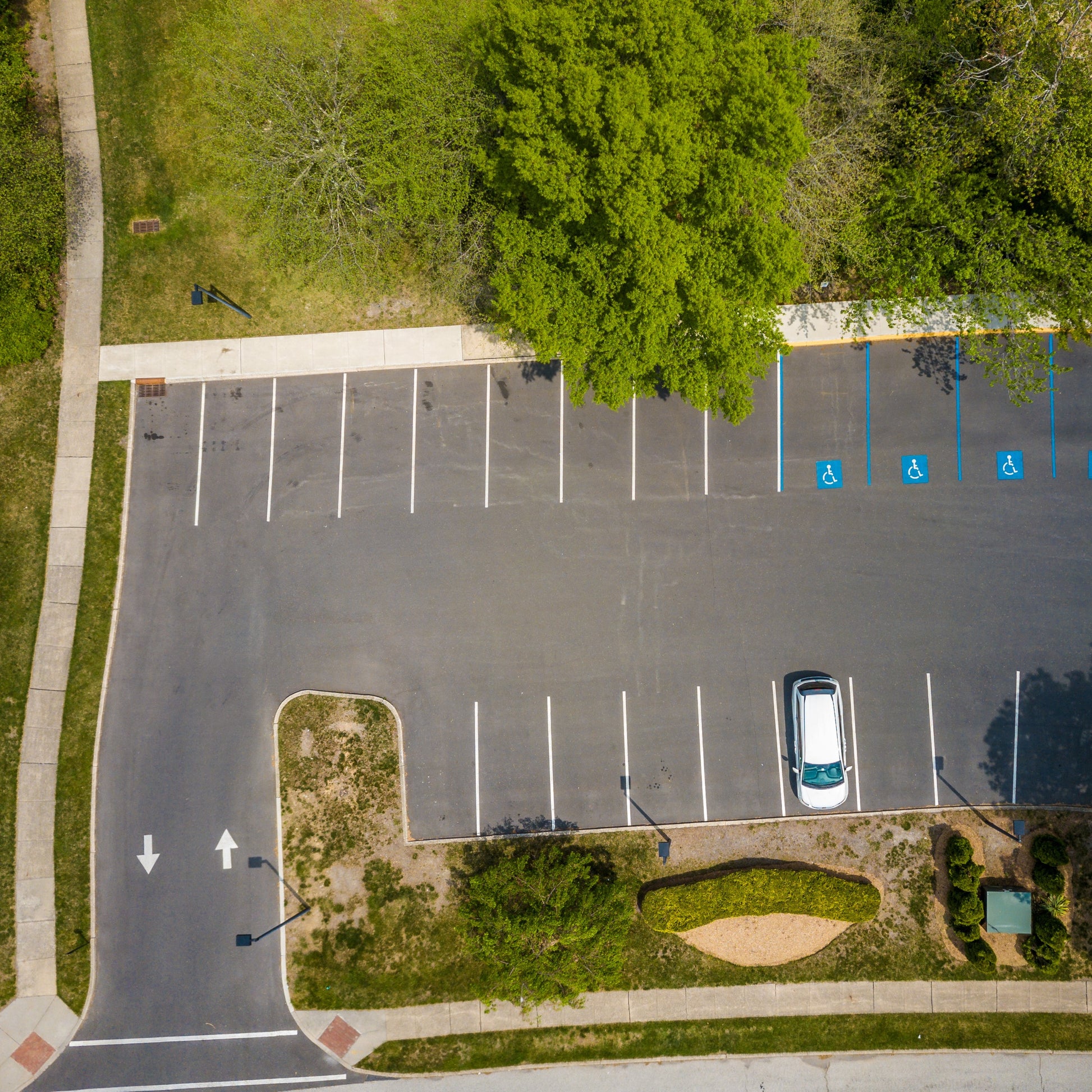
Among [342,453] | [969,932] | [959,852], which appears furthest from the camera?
[342,453]

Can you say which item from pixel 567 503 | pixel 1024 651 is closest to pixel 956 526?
pixel 1024 651

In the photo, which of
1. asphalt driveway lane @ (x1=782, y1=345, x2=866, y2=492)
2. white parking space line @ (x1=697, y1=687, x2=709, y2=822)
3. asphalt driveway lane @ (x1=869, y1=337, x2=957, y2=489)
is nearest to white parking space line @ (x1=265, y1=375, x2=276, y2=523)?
white parking space line @ (x1=697, y1=687, x2=709, y2=822)

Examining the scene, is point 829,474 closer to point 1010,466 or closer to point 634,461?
point 1010,466

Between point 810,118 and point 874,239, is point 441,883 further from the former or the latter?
point 810,118

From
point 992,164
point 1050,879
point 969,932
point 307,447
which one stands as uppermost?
point 992,164

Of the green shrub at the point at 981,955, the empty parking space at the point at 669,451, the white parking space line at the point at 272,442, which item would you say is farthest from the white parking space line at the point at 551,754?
the green shrub at the point at 981,955

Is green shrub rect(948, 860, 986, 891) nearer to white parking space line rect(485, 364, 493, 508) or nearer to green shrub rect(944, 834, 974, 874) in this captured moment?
green shrub rect(944, 834, 974, 874)

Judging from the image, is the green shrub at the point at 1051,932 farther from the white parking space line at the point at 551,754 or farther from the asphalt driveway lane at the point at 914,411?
the white parking space line at the point at 551,754

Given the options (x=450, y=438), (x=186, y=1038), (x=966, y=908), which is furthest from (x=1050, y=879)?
(x=186, y=1038)
